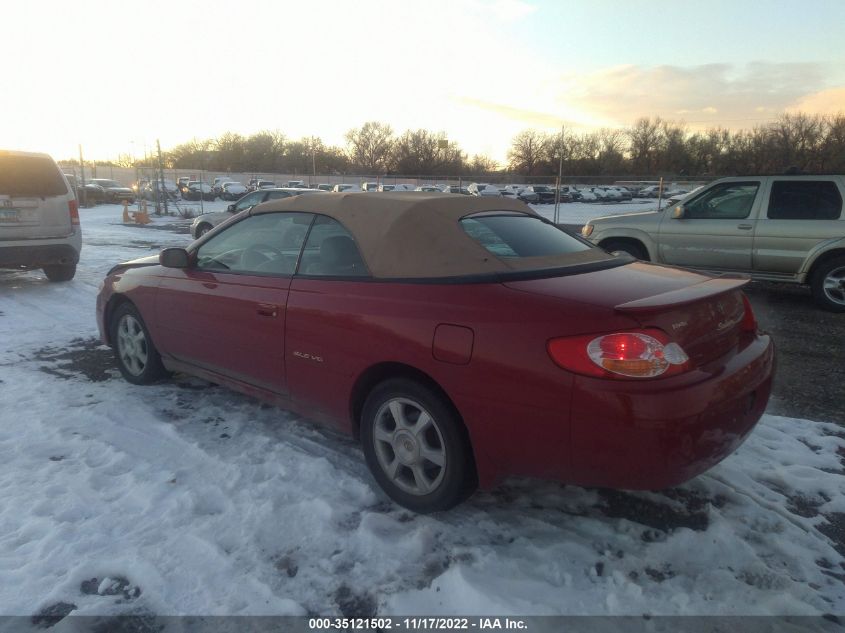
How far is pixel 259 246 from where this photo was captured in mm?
3934

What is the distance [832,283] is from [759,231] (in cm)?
110

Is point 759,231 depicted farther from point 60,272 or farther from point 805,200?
point 60,272

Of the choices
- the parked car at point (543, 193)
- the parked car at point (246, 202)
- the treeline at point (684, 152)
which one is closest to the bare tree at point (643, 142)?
the treeline at point (684, 152)

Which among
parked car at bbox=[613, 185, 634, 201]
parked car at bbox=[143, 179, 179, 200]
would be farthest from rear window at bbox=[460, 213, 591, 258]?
parked car at bbox=[613, 185, 634, 201]

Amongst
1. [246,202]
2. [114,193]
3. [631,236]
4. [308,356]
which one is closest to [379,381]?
[308,356]

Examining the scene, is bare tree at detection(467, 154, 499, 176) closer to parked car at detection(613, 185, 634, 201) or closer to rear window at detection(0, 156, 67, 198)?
parked car at detection(613, 185, 634, 201)

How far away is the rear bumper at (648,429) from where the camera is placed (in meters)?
2.25

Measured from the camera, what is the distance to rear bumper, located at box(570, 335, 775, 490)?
7.38 ft

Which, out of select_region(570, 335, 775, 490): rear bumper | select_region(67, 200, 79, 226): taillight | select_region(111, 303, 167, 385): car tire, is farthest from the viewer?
select_region(67, 200, 79, 226): taillight

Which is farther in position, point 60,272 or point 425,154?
point 425,154

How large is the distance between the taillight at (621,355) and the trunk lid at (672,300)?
69 mm

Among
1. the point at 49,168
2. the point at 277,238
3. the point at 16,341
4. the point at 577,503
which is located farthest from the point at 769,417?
the point at 49,168

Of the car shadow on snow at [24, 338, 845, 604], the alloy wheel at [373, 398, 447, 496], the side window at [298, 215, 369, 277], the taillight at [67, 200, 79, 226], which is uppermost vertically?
the taillight at [67, 200, 79, 226]

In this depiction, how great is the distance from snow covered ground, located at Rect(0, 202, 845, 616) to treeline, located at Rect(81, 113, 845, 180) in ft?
125
